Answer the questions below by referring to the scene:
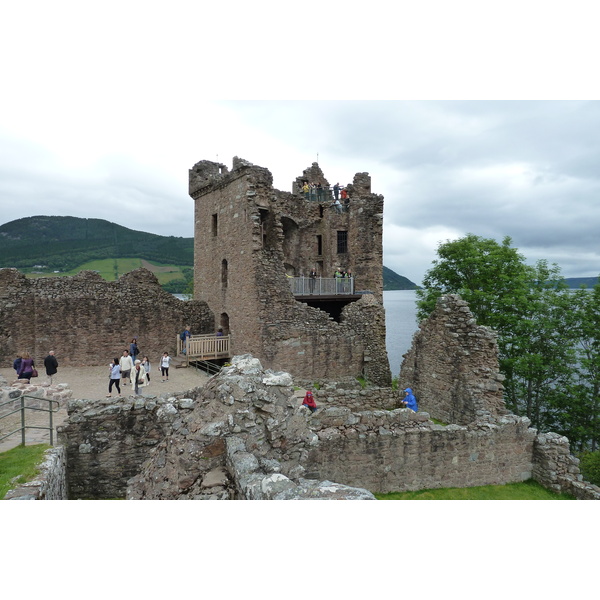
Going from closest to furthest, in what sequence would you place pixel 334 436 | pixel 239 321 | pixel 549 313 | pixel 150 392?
pixel 334 436 → pixel 150 392 → pixel 239 321 → pixel 549 313

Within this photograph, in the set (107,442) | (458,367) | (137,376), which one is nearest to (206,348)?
(137,376)

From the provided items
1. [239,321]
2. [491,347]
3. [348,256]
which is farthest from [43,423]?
[348,256]

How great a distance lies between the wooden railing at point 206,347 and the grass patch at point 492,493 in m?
12.6

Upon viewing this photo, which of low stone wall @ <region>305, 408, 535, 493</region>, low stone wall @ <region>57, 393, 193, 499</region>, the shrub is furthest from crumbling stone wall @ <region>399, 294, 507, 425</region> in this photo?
low stone wall @ <region>57, 393, 193, 499</region>

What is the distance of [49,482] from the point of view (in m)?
6.53

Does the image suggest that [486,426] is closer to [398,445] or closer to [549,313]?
[398,445]

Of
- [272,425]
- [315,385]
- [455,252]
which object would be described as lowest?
[315,385]

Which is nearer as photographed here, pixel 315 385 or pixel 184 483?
pixel 184 483

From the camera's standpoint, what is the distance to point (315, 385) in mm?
17734

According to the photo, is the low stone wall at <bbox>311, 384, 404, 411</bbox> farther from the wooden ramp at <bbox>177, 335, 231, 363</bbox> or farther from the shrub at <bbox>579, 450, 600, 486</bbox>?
the shrub at <bbox>579, 450, 600, 486</bbox>

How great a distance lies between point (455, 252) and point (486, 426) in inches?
719

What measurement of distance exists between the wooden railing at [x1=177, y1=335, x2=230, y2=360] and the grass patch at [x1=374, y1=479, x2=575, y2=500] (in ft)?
41.2

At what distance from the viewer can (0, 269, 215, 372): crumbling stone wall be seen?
18.7 meters

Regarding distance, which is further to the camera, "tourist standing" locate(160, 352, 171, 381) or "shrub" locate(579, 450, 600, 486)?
"tourist standing" locate(160, 352, 171, 381)
